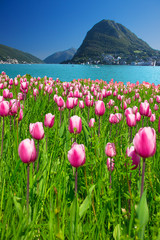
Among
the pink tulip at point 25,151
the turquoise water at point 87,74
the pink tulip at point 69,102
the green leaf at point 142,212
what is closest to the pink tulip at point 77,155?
the pink tulip at point 25,151

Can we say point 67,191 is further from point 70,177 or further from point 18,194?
point 18,194

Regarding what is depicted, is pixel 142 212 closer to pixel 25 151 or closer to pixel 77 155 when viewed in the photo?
pixel 77 155

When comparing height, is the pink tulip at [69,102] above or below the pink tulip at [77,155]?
above

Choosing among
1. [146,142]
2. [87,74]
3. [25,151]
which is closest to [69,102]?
[25,151]

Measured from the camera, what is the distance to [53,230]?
4.21 ft

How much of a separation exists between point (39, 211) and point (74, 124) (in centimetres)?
82

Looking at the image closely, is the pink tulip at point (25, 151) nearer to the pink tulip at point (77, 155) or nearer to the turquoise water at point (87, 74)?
the pink tulip at point (77, 155)

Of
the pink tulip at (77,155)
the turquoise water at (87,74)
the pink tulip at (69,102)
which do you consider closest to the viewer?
the pink tulip at (77,155)

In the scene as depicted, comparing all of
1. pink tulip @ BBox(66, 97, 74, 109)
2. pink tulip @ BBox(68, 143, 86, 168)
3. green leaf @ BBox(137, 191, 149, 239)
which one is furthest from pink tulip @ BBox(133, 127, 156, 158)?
pink tulip @ BBox(66, 97, 74, 109)

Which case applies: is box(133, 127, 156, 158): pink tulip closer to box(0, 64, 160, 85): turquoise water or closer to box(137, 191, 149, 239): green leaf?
box(137, 191, 149, 239): green leaf

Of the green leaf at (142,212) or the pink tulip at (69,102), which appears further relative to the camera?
the pink tulip at (69,102)

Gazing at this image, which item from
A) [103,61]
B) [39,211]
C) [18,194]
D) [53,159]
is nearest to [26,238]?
[39,211]

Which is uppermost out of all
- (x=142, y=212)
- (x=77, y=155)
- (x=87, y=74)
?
(x=87, y=74)

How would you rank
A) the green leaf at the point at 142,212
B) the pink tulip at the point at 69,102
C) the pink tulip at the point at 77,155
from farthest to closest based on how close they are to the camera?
the pink tulip at the point at 69,102
the pink tulip at the point at 77,155
the green leaf at the point at 142,212
